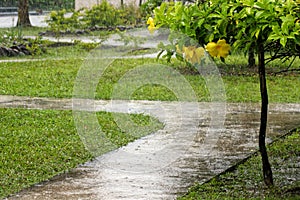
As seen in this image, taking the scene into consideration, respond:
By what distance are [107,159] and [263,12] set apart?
2.63 meters

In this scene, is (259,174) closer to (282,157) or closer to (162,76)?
(282,157)

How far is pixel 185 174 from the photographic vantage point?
21.6 ft

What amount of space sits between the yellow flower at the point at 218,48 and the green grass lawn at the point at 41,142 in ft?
6.31

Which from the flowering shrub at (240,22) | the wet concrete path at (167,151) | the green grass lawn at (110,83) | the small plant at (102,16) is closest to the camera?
the flowering shrub at (240,22)

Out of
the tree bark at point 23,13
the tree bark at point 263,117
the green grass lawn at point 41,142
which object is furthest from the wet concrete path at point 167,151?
the tree bark at point 23,13

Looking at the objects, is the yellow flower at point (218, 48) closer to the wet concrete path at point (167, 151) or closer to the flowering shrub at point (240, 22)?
the flowering shrub at point (240, 22)

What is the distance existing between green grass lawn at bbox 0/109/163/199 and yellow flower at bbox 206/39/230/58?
192cm

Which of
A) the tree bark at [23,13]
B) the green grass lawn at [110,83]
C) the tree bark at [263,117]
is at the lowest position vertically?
the tree bark at [23,13]

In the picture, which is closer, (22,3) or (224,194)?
(224,194)

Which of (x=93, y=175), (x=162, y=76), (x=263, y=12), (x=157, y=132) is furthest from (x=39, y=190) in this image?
(x=162, y=76)

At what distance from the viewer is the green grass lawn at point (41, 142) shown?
6.54 meters

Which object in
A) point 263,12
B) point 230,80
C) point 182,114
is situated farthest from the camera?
point 230,80

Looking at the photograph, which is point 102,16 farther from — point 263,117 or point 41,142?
point 263,117

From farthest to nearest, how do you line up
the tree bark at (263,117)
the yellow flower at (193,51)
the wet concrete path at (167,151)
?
the wet concrete path at (167,151) → the tree bark at (263,117) → the yellow flower at (193,51)
